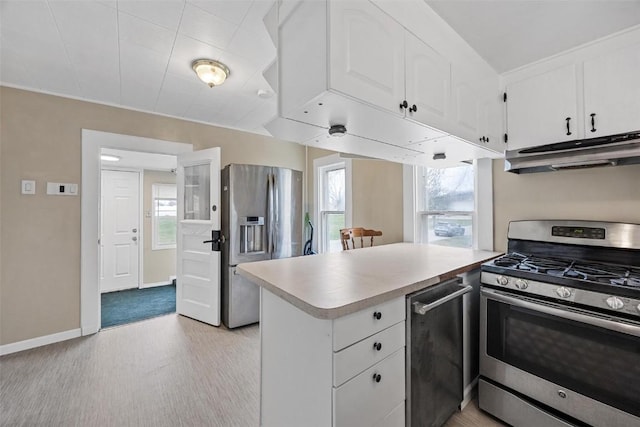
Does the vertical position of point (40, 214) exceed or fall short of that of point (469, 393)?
it exceeds it

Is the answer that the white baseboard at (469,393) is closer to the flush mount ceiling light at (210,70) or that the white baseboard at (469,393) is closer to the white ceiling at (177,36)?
the white ceiling at (177,36)

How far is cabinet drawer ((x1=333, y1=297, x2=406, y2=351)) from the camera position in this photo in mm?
978

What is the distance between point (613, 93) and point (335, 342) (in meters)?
2.17

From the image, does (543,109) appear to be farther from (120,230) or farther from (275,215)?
(120,230)

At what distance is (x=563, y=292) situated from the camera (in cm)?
133

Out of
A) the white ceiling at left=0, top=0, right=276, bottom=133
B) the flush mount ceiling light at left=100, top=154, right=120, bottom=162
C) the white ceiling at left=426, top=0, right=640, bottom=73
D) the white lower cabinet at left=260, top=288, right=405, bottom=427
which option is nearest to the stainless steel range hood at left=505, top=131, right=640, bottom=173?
the white ceiling at left=426, top=0, right=640, bottom=73

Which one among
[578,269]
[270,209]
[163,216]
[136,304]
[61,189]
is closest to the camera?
[578,269]

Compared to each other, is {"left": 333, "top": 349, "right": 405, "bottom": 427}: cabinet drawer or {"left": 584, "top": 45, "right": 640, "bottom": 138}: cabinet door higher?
{"left": 584, "top": 45, "right": 640, "bottom": 138}: cabinet door

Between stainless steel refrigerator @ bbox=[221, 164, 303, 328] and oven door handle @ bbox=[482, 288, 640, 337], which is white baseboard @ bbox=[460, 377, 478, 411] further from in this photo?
stainless steel refrigerator @ bbox=[221, 164, 303, 328]

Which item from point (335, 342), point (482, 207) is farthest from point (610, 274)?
point (335, 342)

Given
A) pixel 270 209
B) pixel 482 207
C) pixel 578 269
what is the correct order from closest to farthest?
pixel 578 269 < pixel 482 207 < pixel 270 209

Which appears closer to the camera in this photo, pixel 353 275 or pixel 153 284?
pixel 353 275

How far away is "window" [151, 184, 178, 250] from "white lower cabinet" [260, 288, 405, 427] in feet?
15.0

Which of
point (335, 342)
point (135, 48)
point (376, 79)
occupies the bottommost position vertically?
point (335, 342)
